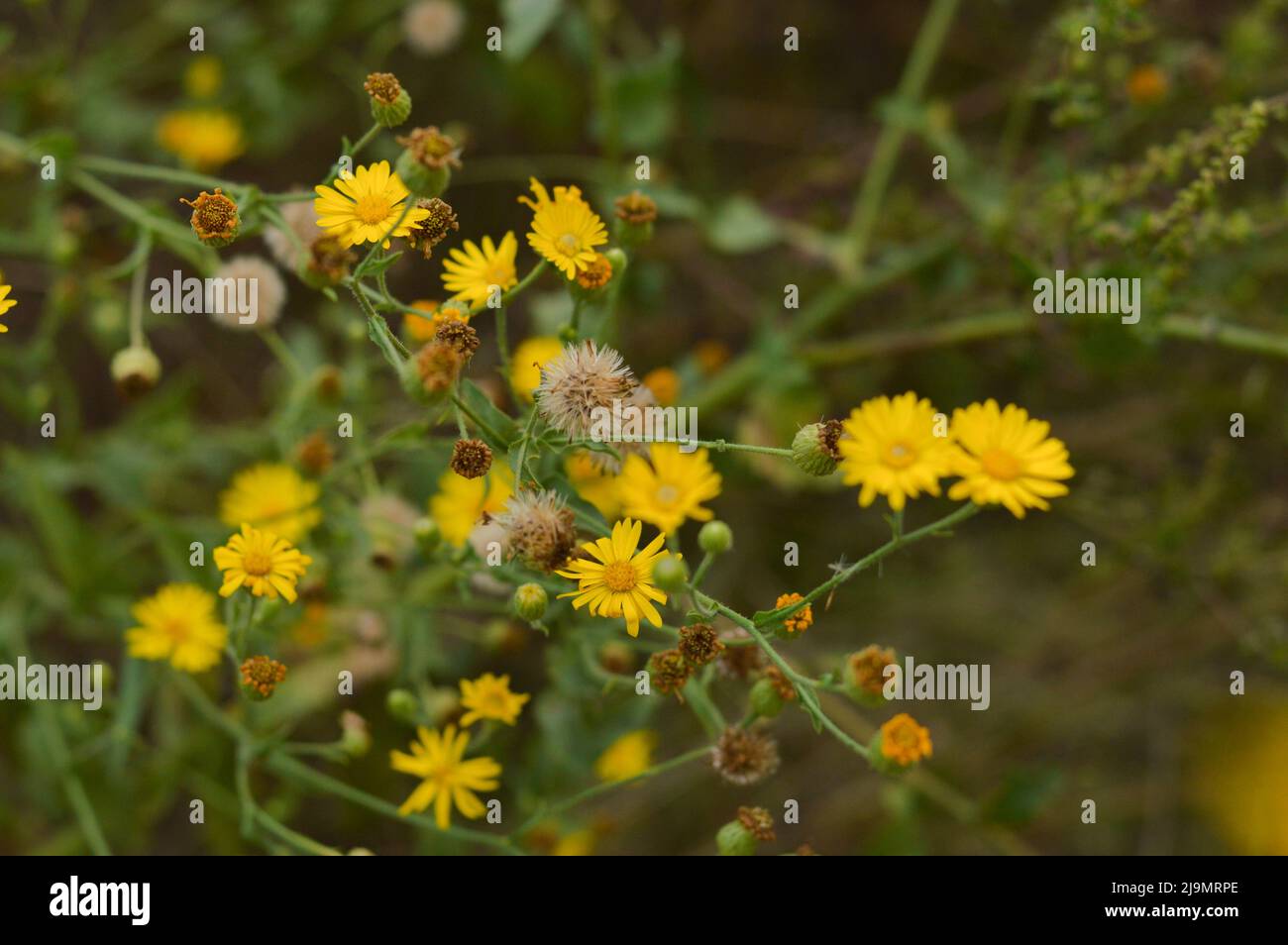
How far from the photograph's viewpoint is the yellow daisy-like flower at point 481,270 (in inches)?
66.1

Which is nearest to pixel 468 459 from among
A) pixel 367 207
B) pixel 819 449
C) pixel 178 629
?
pixel 367 207

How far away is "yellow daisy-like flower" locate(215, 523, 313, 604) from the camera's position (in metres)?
1.69

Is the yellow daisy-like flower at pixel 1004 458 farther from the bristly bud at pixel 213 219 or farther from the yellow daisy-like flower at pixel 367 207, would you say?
the bristly bud at pixel 213 219

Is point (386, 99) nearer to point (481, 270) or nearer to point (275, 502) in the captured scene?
point (481, 270)

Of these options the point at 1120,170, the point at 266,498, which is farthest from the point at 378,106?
the point at 1120,170

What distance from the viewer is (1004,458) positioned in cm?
161

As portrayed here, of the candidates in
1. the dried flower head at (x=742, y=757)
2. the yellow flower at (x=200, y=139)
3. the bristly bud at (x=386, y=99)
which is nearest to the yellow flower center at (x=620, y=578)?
the dried flower head at (x=742, y=757)

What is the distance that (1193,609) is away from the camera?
311 cm

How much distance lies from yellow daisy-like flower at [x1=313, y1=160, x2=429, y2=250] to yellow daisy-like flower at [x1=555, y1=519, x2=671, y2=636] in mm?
533

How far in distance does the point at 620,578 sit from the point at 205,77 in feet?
7.51

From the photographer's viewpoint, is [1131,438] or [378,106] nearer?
[378,106]

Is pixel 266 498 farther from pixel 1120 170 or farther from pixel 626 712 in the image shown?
pixel 1120 170

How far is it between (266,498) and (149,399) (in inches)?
38.3

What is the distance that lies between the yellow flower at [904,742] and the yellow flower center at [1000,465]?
1.28ft
